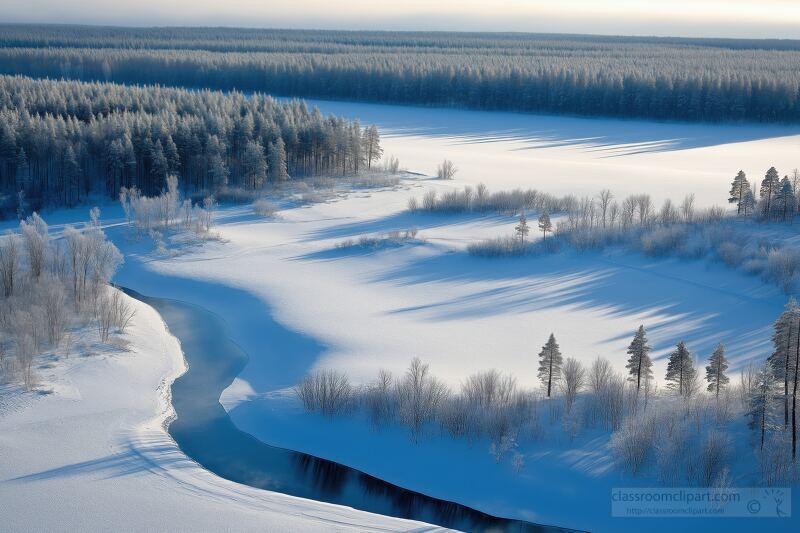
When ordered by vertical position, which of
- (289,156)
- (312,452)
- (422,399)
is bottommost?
(312,452)

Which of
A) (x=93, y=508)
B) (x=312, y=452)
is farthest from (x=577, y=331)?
(x=93, y=508)

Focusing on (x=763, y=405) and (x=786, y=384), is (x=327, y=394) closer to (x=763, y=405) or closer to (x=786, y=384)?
(x=763, y=405)

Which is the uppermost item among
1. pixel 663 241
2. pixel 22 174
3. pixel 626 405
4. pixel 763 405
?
pixel 22 174

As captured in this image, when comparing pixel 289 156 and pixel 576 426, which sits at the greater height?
pixel 289 156

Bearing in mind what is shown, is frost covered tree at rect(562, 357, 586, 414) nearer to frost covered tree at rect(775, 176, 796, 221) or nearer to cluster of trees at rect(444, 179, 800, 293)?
cluster of trees at rect(444, 179, 800, 293)

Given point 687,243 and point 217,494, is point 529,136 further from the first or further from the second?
point 217,494

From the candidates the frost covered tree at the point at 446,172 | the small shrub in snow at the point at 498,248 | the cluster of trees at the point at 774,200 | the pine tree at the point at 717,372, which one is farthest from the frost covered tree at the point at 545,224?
the pine tree at the point at 717,372

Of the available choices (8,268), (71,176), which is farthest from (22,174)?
(8,268)
